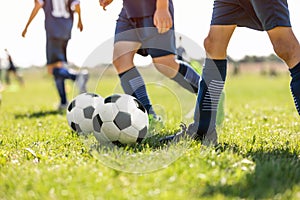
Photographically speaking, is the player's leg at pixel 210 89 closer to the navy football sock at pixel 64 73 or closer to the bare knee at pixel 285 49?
the bare knee at pixel 285 49

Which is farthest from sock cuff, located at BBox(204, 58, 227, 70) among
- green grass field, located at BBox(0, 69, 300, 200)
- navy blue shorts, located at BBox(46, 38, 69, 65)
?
navy blue shorts, located at BBox(46, 38, 69, 65)

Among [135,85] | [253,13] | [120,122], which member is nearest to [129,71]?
[135,85]

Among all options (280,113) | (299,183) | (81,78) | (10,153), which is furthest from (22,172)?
(81,78)

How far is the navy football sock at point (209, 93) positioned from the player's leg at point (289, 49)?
0.49 meters

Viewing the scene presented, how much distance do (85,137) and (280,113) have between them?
3080mm

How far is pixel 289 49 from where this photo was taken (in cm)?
303

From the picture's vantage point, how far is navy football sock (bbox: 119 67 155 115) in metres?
4.19

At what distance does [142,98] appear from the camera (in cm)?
420

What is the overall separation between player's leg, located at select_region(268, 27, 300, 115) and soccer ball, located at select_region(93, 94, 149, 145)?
1093 mm

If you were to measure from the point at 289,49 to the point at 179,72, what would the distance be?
1.39 meters

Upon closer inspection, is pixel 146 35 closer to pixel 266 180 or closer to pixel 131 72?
pixel 131 72

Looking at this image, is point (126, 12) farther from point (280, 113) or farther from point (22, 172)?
point (280, 113)

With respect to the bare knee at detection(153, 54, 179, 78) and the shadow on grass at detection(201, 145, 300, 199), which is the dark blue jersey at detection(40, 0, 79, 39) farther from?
the shadow on grass at detection(201, 145, 300, 199)

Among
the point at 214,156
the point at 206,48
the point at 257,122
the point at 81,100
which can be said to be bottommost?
the point at 257,122
